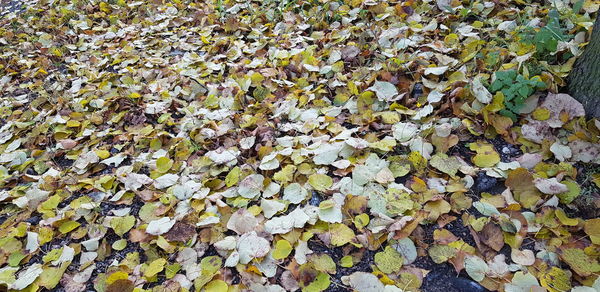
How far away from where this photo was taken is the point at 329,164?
1810mm

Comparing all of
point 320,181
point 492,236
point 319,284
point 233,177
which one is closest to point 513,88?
point 492,236

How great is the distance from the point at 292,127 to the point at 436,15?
4.53 ft

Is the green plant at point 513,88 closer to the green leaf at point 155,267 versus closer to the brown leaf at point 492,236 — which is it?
the brown leaf at point 492,236

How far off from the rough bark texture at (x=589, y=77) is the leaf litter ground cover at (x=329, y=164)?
0.20 ft

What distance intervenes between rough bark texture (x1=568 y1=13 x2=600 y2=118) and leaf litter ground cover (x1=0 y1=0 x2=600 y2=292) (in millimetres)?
62

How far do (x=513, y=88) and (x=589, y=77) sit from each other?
298 millimetres

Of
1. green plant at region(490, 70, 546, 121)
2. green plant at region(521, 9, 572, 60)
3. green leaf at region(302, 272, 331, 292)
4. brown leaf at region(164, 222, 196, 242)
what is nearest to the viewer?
green leaf at region(302, 272, 331, 292)

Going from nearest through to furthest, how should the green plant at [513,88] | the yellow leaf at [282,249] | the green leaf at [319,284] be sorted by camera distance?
the green leaf at [319,284], the yellow leaf at [282,249], the green plant at [513,88]

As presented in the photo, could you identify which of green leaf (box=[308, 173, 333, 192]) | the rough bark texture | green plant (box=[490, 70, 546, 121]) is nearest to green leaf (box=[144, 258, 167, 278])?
green leaf (box=[308, 173, 333, 192])

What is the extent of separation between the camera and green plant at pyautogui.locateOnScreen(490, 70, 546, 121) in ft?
5.71

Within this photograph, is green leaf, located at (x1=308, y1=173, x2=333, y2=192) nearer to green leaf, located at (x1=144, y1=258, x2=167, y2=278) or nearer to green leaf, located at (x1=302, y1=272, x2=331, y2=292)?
green leaf, located at (x1=302, y1=272, x2=331, y2=292)

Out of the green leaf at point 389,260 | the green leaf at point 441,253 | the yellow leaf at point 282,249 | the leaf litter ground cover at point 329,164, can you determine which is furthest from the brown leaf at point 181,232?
the green leaf at point 441,253

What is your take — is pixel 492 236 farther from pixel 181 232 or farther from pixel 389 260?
pixel 181 232

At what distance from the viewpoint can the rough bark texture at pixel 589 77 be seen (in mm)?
1650
